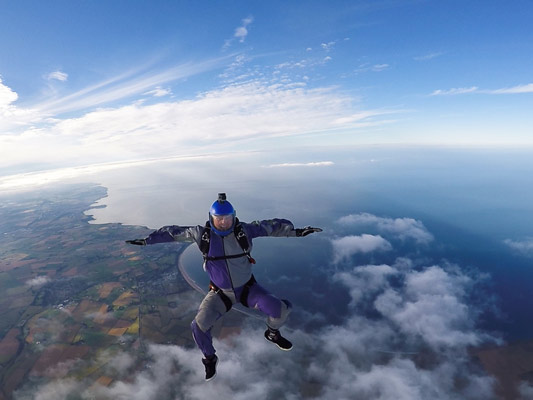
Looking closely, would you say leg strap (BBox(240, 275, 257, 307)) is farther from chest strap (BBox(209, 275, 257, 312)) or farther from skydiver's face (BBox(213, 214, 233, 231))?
skydiver's face (BBox(213, 214, 233, 231))

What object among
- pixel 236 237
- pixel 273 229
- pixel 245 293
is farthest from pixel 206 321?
pixel 273 229

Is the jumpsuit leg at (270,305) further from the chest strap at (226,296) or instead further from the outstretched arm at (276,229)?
the outstretched arm at (276,229)

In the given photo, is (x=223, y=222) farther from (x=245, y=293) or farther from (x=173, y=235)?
(x=245, y=293)

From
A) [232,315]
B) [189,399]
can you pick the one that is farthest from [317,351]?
[189,399]

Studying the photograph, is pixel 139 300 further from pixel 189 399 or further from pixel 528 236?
pixel 528 236

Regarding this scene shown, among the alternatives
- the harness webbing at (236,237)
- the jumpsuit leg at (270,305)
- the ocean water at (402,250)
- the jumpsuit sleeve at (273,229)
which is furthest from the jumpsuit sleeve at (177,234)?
the ocean water at (402,250)

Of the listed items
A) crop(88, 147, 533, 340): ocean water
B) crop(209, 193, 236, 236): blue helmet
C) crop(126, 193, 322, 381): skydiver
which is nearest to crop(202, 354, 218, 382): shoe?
crop(126, 193, 322, 381): skydiver
